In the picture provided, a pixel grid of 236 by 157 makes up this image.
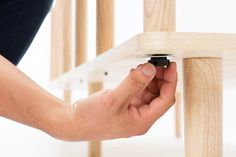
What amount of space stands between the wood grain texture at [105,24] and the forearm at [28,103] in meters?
0.37

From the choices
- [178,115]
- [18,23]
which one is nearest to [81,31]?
[18,23]

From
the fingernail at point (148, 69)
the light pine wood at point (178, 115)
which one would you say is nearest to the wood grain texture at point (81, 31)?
the light pine wood at point (178, 115)

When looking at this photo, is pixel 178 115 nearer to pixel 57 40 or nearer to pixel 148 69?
pixel 57 40

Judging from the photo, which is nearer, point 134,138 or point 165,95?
point 165,95

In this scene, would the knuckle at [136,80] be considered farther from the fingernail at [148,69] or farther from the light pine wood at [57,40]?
the light pine wood at [57,40]

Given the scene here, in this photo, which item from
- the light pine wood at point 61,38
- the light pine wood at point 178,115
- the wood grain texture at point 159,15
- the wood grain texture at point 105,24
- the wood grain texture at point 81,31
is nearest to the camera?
the wood grain texture at point 159,15

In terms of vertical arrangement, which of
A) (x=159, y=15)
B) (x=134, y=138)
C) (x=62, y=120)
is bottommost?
(x=134, y=138)

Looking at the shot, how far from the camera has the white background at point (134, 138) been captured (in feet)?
3.97

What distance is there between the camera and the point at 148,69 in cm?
49

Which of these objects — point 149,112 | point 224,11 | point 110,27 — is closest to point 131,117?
point 149,112

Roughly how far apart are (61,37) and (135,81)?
1.02 metres

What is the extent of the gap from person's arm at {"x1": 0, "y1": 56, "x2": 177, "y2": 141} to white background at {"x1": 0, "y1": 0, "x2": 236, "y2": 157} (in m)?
0.56

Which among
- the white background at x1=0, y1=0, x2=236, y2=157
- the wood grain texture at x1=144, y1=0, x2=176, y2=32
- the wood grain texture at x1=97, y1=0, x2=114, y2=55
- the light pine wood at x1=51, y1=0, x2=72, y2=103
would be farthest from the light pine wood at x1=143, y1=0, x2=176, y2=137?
the light pine wood at x1=51, y1=0, x2=72, y2=103

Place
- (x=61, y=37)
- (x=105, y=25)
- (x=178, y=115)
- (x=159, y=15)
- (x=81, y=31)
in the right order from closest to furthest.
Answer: (x=159, y=15) → (x=105, y=25) → (x=81, y=31) → (x=61, y=37) → (x=178, y=115)
